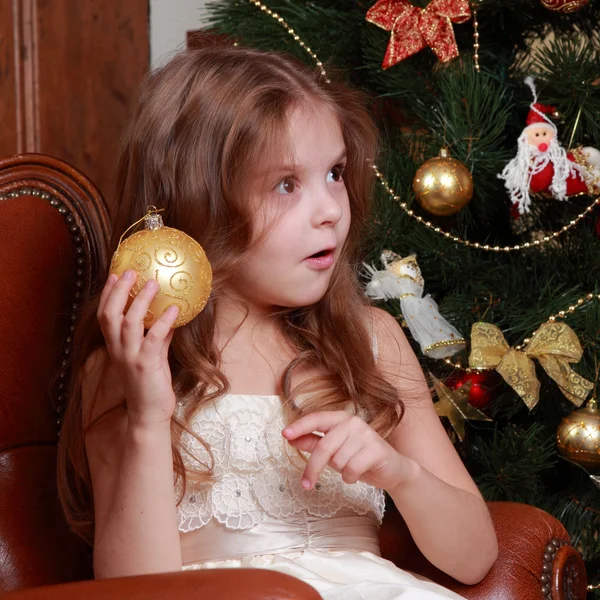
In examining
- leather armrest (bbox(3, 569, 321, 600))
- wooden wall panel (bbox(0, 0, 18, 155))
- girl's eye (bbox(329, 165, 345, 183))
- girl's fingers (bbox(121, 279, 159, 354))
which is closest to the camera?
leather armrest (bbox(3, 569, 321, 600))

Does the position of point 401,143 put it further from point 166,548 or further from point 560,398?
point 166,548

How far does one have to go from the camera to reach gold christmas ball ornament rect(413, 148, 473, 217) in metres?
1.37

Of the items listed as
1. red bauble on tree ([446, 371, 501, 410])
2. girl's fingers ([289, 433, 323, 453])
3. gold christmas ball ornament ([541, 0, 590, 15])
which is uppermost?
gold christmas ball ornament ([541, 0, 590, 15])

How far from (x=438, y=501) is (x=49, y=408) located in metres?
0.52

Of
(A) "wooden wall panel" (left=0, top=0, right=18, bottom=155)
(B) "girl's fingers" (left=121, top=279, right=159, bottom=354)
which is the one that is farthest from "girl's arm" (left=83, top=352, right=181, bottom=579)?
(A) "wooden wall panel" (left=0, top=0, right=18, bottom=155)

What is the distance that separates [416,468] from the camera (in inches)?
42.4

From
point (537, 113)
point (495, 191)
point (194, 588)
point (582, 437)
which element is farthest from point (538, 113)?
point (194, 588)

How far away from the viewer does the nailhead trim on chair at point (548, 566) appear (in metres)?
1.10

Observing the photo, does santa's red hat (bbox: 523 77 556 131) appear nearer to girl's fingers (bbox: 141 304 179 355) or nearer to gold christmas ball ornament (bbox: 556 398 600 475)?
gold christmas ball ornament (bbox: 556 398 600 475)

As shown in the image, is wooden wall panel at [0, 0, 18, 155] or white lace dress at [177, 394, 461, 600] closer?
white lace dress at [177, 394, 461, 600]

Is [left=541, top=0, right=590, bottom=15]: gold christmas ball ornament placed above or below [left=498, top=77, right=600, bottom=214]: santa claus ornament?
above

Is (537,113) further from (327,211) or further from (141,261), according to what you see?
(141,261)

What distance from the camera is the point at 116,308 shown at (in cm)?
94

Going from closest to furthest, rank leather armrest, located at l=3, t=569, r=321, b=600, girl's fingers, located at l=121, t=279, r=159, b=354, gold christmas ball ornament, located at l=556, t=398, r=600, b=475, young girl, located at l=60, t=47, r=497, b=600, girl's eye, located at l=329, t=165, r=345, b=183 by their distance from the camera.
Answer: leather armrest, located at l=3, t=569, r=321, b=600
girl's fingers, located at l=121, t=279, r=159, b=354
young girl, located at l=60, t=47, r=497, b=600
girl's eye, located at l=329, t=165, r=345, b=183
gold christmas ball ornament, located at l=556, t=398, r=600, b=475
